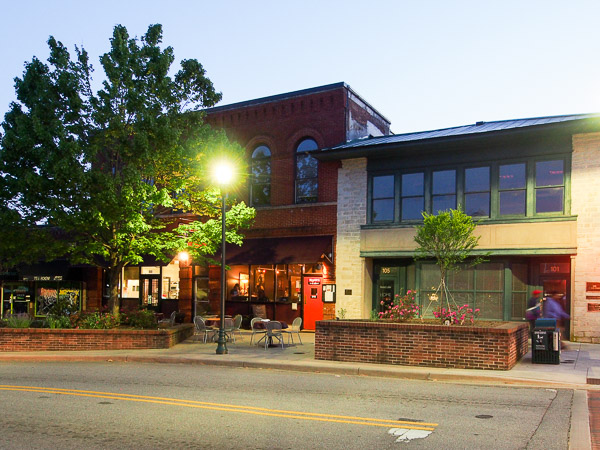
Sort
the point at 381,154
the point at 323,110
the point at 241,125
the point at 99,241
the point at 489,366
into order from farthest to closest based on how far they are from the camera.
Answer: the point at 241,125 < the point at 323,110 < the point at 381,154 < the point at 99,241 < the point at 489,366

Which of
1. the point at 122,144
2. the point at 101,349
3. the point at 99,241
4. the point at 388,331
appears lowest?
the point at 101,349

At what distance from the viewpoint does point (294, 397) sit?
34.1 feet

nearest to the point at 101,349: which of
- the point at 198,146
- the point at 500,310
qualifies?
the point at 198,146

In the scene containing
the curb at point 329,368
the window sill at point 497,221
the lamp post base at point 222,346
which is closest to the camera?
the curb at point 329,368

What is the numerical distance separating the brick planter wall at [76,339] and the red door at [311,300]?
23.1 ft

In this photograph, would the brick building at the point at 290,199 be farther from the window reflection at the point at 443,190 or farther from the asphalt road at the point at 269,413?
the asphalt road at the point at 269,413

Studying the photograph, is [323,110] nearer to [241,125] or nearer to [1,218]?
[241,125]

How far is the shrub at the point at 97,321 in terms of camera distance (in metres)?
18.6

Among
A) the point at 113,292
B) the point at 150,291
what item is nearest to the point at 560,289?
the point at 113,292

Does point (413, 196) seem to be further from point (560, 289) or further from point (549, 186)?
point (560, 289)

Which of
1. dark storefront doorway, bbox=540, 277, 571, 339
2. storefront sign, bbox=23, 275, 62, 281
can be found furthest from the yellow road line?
storefront sign, bbox=23, 275, 62, 281

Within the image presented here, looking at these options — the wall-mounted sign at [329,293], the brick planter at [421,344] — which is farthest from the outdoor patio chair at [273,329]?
the wall-mounted sign at [329,293]

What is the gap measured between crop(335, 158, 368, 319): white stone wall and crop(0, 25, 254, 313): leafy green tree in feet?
15.1

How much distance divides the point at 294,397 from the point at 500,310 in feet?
38.7
